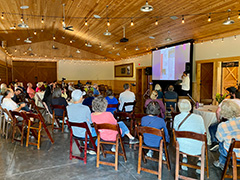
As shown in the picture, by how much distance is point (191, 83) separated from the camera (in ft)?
30.9

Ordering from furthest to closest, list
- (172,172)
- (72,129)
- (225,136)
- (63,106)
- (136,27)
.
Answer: (136,27) → (63,106) → (72,129) → (172,172) → (225,136)

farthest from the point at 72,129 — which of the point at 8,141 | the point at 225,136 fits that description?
the point at 225,136

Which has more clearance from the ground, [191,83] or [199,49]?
[199,49]

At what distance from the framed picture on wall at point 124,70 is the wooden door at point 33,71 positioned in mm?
6033

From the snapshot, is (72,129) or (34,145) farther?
(34,145)

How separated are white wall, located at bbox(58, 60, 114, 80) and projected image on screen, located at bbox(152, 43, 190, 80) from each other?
25.4 feet

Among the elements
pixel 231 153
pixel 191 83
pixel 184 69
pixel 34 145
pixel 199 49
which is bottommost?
pixel 34 145

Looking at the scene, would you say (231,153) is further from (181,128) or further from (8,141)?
(8,141)

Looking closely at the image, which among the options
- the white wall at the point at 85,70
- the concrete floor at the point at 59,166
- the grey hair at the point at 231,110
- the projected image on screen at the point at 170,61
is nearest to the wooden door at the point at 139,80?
the projected image on screen at the point at 170,61

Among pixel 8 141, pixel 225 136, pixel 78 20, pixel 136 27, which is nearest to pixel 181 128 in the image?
pixel 225 136

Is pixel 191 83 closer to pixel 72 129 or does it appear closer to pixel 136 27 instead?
pixel 136 27

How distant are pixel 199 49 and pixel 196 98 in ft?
8.11

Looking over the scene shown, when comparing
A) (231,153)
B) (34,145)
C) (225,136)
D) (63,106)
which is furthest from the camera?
(63,106)

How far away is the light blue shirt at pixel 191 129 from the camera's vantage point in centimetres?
256
